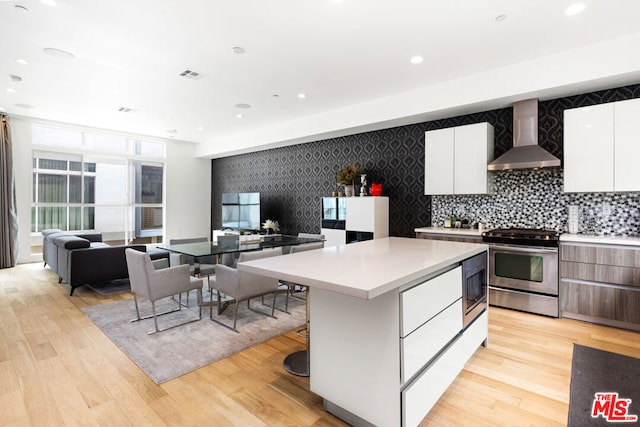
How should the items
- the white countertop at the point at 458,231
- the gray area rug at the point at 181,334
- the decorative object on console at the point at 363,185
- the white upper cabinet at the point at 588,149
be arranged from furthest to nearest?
the decorative object on console at the point at 363,185, the white countertop at the point at 458,231, the white upper cabinet at the point at 588,149, the gray area rug at the point at 181,334

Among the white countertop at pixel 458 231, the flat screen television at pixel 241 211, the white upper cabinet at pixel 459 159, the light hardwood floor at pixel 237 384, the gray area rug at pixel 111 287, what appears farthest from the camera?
the flat screen television at pixel 241 211

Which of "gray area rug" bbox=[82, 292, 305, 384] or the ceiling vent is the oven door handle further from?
the ceiling vent

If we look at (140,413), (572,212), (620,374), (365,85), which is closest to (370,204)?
(365,85)

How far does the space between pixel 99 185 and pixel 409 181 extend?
7.05 meters

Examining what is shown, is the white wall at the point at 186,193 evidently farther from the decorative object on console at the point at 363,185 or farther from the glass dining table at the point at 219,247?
the decorative object on console at the point at 363,185

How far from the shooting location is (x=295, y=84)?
444cm

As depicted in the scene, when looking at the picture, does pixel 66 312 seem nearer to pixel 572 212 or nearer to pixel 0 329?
pixel 0 329

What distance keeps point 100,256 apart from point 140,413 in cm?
330

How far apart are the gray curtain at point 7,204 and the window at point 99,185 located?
527 millimetres

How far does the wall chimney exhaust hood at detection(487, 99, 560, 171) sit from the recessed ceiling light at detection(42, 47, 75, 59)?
204 inches

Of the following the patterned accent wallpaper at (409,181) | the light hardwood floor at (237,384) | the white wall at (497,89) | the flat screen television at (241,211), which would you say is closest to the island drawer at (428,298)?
the light hardwood floor at (237,384)

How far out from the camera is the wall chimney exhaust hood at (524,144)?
3.76m


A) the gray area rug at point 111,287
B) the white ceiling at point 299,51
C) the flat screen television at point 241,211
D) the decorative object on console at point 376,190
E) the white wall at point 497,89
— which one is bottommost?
the gray area rug at point 111,287

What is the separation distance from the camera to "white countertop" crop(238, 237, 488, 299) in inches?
56.0
